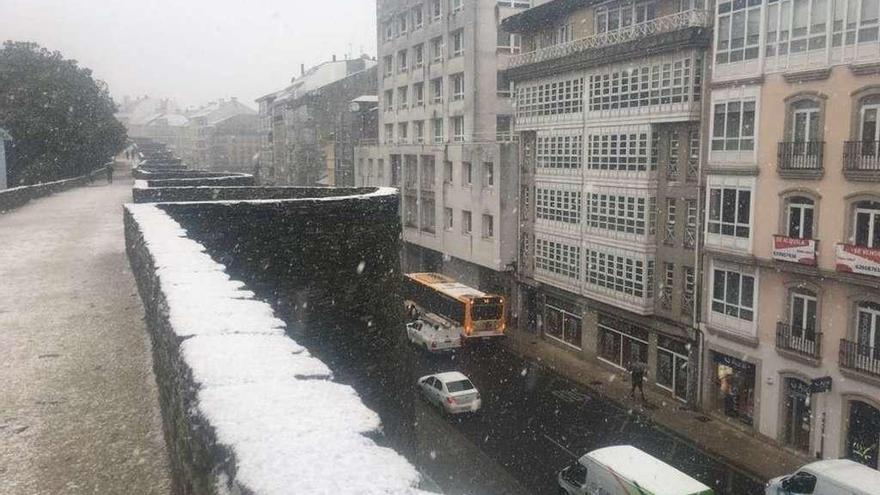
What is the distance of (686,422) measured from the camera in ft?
87.4

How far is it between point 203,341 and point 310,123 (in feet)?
228

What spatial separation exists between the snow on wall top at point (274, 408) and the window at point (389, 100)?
51.7 metres

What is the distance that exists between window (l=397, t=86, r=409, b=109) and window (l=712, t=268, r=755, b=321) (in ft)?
108

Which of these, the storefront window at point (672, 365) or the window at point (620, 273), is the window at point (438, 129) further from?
the storefront window at point (672, 365)

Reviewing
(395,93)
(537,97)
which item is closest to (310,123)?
(395,93)

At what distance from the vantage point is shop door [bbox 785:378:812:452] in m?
23.7

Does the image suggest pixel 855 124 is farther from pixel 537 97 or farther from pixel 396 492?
pixel 396 492

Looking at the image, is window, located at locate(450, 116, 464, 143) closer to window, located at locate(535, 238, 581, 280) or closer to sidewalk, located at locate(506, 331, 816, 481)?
window, located at locate(535, 238, 581, 280)

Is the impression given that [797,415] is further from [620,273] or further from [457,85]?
[457,85]

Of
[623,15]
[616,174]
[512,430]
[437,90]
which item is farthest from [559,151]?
[437,90]

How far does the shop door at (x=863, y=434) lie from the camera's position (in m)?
21.8

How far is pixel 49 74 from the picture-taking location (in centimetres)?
5459

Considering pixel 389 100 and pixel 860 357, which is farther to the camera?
pixel 389 100

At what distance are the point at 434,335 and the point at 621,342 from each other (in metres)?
8.85
